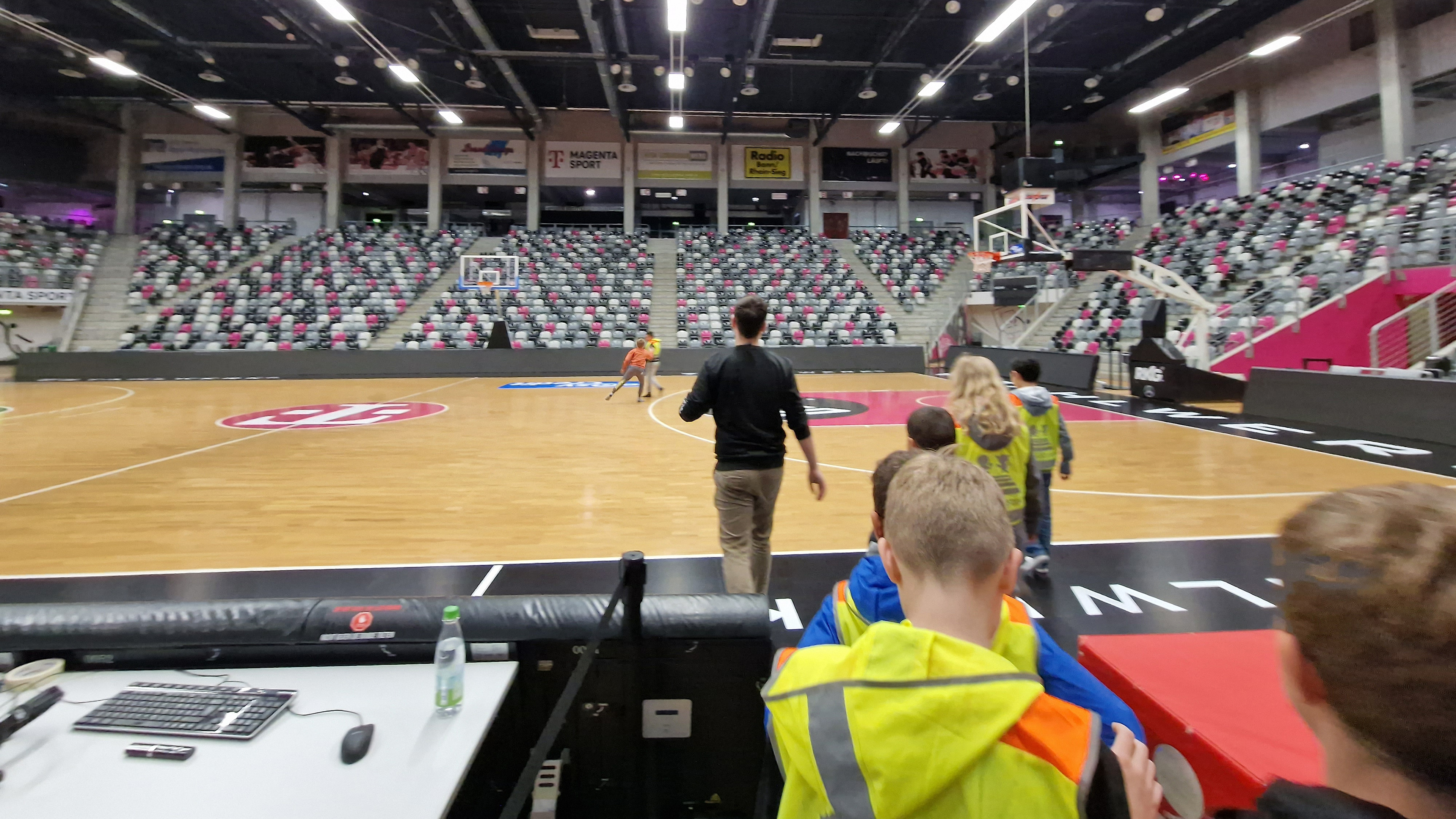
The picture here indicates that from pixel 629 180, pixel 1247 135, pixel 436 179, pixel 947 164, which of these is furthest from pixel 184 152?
pixel 1247 135

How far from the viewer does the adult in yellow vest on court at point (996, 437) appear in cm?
334

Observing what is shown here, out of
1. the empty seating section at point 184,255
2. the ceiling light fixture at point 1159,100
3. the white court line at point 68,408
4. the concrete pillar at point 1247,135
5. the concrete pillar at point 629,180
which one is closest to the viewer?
the white court line at point 68,408

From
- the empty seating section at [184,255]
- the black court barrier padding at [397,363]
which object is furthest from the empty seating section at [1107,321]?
the empty seating section at [184,255]

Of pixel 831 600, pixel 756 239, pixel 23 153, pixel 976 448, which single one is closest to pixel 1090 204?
pixel 756 239

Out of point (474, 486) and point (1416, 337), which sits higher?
point (1416, 337)

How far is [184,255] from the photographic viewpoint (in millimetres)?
25234

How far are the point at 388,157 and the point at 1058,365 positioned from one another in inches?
1050

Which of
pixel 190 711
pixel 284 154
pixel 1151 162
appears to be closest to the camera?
pixel 190 711

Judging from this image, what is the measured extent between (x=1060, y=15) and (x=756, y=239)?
1397 centimetres

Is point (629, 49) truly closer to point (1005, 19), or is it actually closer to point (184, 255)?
point (1005, 19)

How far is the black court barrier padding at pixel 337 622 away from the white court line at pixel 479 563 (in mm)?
2074

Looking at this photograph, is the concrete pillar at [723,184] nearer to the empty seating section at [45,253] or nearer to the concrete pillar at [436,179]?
the concrete pillar at [436,179]

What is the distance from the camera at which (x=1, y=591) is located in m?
3.83

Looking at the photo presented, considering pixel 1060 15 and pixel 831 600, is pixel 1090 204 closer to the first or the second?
pixel 1060 15
